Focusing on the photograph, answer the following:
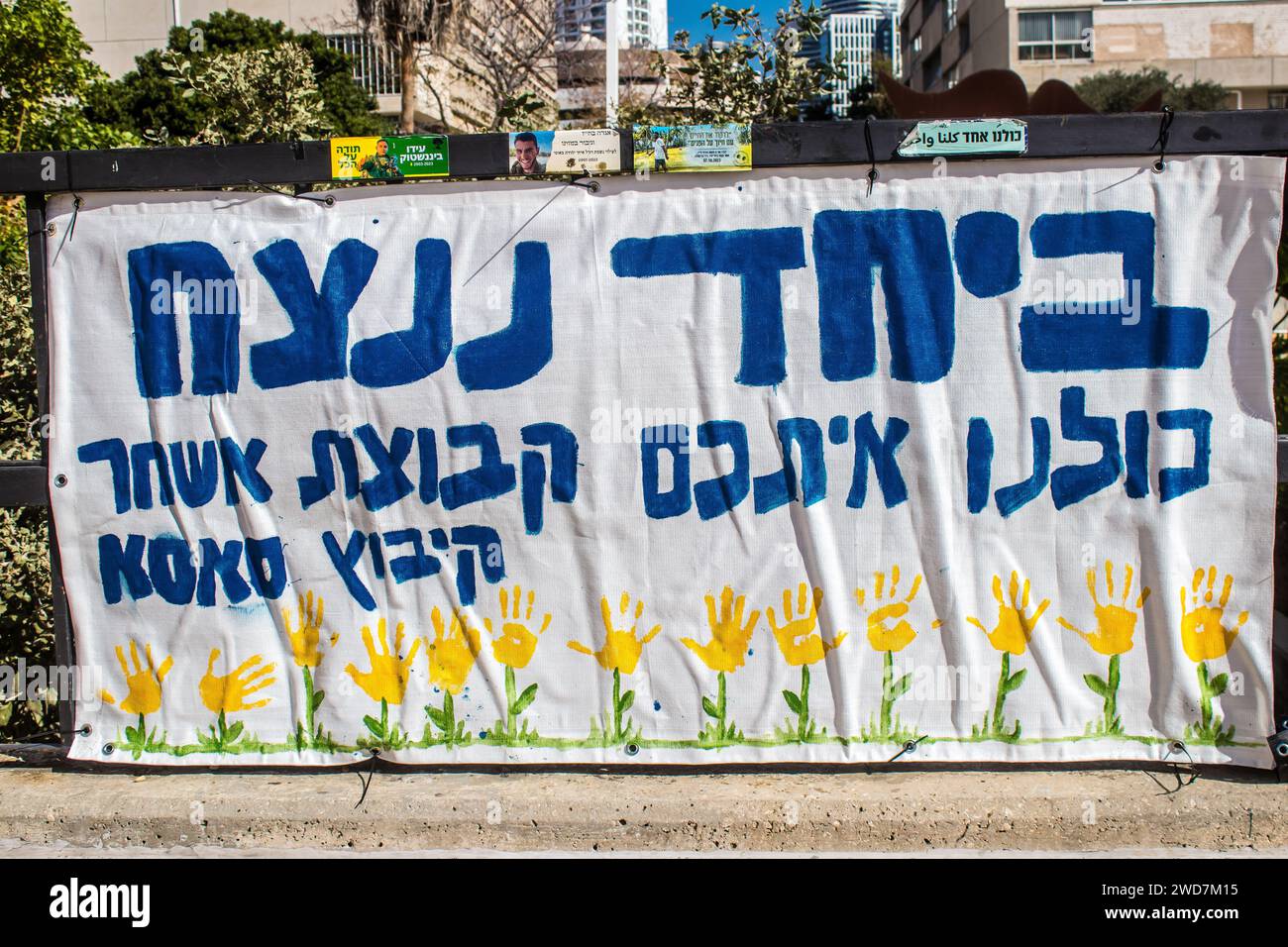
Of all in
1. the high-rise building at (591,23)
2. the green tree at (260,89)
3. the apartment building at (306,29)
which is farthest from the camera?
the apartment building at (306,29)

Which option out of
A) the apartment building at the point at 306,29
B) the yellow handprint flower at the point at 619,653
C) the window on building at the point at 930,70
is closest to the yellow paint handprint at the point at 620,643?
the yellow handprint flower at the point at 619,653

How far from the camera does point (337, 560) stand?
140 inches

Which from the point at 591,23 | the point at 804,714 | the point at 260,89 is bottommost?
the point at 804,714

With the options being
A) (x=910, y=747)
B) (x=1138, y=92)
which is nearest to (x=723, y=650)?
(x=910, y=747)

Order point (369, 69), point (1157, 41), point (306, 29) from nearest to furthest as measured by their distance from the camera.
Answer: point (369, 69) < point (306, 29) < point (1157, 41)

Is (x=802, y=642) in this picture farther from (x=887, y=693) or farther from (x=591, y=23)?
(x=591, y=23)

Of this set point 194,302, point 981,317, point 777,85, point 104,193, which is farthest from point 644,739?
point 777,85

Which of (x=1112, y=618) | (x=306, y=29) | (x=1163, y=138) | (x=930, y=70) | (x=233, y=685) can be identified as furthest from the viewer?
(x=930, y=70)

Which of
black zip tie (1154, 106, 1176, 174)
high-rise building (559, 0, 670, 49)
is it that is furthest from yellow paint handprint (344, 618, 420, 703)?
high-rise building (559, 0, 670, 49)

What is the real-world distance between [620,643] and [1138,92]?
33.0 meters

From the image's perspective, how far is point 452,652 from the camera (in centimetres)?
357

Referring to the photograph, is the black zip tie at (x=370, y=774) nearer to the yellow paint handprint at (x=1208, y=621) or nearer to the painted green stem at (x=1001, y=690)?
the painted green stem at (x=1001, y=690)

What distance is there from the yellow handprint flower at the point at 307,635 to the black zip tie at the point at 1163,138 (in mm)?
3044

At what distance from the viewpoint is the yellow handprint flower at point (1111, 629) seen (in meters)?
3.40
